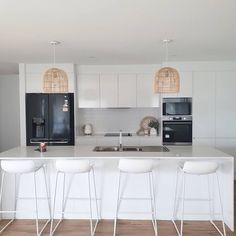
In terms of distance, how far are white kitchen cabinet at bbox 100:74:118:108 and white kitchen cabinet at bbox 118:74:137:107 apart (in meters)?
0.08

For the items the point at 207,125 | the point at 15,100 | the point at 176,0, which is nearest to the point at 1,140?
the point at 15,100

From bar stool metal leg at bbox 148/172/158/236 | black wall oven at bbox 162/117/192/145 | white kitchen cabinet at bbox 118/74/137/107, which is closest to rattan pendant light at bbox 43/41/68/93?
bar stool metal leg at bbox 148/172/158/236

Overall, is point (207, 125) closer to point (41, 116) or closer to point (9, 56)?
point (41, 116)

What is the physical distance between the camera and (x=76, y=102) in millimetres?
5680

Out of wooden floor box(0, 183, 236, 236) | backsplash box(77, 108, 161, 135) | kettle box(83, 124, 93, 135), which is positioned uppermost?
backsplash box(77, 108, 161, 135)

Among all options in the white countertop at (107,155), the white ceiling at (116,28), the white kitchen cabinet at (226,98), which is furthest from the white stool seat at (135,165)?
the white kitchen cabinet at (226,98)

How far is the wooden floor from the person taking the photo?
10.4 feet

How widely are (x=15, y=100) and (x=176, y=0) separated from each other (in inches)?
228

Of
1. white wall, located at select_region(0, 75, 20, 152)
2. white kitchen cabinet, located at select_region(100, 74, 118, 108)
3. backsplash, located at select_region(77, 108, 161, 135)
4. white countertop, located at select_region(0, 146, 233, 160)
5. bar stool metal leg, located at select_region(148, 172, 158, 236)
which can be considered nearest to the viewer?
white countertop, located at select_region(0, 146, 233, 160)

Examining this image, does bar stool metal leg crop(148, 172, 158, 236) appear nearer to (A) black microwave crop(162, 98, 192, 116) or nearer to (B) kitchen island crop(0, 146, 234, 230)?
(B) kitchen island crop(0, 146, 234, 230)

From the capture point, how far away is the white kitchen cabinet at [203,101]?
5.37 meters

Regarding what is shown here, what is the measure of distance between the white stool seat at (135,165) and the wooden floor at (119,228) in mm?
760

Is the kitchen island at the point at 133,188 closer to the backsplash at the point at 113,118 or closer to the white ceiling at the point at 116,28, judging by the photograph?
the white ceiling at the point at 116,28

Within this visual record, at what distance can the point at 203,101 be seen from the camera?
5375mm
